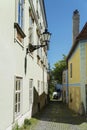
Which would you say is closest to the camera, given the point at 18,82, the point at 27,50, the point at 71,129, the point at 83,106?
the point at 18,82

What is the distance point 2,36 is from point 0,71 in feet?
3.07

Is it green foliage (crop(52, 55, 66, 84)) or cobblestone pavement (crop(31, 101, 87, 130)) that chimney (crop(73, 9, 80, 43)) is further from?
green foliage (crop(52, 55, 66, 84))

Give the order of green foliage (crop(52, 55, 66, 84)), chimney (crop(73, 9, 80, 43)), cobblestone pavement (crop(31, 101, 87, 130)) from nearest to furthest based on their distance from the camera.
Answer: cobblestone pavement (crop(31, 101, 87, 130)), chimney (crop(73, 9, 80, 43)), green foliage (crop(52, 55, 66, 84))

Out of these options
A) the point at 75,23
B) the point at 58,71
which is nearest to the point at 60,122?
the point at 75,23

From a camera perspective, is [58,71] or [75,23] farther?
[58,71]

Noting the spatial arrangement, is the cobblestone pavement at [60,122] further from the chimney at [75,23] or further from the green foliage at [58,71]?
the green foliage at [58,71]

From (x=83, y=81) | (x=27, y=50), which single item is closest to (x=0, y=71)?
(x=27, y=50)

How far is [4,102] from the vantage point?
6680mm

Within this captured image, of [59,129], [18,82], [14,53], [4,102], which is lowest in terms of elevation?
[59,129]

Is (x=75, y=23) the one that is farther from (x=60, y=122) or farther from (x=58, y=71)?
(x=58, y=71)

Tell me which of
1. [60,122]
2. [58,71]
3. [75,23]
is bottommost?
[60,122]

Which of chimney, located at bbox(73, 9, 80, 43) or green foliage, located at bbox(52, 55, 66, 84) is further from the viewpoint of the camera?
green foliage, located at bbox(52, 55, 66, 84)

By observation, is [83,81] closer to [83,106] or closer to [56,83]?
[83,106]

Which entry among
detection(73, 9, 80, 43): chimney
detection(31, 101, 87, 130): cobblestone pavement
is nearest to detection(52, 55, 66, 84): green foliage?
detection(73, 9, 80, 43): chimney
